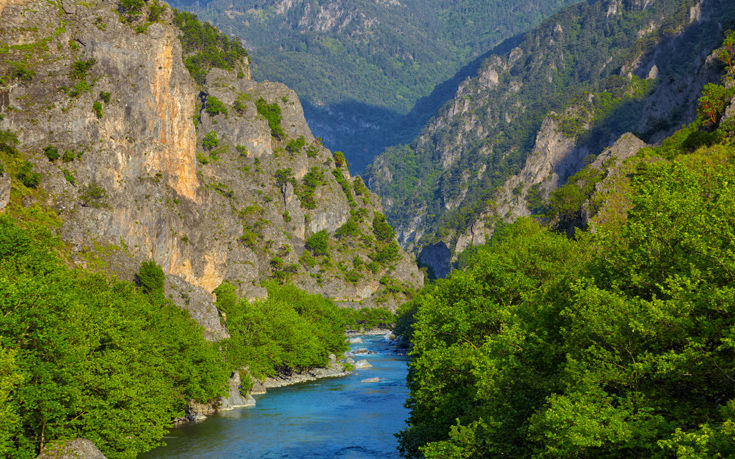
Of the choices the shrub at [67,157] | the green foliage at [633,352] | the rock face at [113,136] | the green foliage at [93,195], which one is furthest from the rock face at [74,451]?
the shrub at [67,157]

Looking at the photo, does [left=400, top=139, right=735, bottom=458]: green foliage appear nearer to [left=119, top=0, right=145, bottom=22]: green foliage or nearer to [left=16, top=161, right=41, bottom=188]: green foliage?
[left=16, top=161, right=41, bottom=188]: green foliage

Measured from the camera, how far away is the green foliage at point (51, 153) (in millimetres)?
89000

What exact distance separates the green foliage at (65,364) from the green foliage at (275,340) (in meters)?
32.9

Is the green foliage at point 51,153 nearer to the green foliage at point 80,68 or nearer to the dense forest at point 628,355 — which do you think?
the green foliage at point 80,68

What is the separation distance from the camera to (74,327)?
147 feet

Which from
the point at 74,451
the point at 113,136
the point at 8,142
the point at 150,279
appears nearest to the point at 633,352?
the point at 74,451

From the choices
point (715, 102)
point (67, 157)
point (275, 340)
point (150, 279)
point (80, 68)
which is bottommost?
point (275, 340)

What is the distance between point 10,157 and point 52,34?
30831 mm

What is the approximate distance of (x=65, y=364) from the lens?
43.0 meters

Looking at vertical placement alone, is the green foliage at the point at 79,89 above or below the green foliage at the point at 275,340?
above

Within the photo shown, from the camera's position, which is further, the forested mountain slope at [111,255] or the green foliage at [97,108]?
the green foliage at [97,108]

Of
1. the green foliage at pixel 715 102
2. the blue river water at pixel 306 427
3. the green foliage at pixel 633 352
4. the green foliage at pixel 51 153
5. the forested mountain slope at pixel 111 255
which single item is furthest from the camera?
the green foliage at pixel 715 102

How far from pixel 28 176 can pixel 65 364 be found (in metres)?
47.0

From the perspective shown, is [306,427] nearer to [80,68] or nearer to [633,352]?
[633,352]
